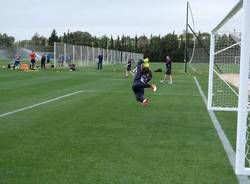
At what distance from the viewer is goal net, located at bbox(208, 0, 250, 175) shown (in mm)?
7434

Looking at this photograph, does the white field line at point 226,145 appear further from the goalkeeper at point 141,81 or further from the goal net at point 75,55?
the goal net at point 75,55

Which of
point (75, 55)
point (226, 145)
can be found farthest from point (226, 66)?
point (75, 55)

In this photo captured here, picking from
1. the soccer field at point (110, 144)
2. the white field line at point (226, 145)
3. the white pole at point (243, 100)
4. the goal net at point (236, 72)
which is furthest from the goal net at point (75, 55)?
the white pole at point (243, 100)

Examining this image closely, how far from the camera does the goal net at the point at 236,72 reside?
7434 millimetres

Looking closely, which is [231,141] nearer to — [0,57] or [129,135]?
[129,135]

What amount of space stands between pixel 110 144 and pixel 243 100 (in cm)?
291

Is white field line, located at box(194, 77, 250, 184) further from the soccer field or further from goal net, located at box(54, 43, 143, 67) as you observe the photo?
goal net, located at box(54, 43, 143, 67)

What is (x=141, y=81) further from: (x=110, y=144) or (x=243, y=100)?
(x=243, y=100)

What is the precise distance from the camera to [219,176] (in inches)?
282

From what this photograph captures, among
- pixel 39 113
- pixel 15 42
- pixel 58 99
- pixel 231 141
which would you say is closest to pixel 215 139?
pixel 231 141

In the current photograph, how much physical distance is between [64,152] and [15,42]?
117553 mm

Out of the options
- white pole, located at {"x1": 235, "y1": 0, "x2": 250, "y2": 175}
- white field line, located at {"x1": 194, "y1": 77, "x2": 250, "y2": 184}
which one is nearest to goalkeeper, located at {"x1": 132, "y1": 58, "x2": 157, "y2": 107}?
white field line, located at {"x1": 194, "y1": 77, "x2": 250, "y2": 184}

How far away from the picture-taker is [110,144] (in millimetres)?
9391

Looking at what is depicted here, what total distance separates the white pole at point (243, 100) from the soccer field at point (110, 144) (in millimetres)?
251
